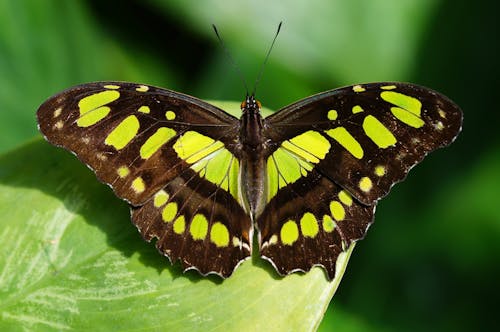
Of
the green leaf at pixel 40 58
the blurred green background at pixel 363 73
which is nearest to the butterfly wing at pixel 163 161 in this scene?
the blurred green background at pixel 363 73

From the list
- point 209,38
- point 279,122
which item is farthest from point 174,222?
point 209,38

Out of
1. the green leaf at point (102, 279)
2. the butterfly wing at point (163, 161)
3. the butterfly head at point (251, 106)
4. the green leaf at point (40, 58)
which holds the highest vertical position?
the green leaf at point (40, 58)

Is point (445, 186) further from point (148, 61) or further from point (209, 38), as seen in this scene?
Answer: point (148, 61)

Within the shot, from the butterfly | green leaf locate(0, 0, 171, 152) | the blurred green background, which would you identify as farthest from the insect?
green leaf locate(0, 0, 171, 152)

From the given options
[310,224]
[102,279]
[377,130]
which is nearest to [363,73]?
[377,130]

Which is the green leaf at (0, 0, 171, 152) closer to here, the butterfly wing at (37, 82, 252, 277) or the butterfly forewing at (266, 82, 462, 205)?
the butterfly wing at (37, 82, 252, 277)

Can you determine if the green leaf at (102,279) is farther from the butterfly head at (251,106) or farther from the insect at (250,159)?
the butterfly head at (251,106)
